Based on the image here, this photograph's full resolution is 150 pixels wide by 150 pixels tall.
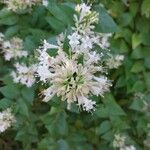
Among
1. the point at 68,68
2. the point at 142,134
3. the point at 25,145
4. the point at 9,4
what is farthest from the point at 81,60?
the point at 142,134

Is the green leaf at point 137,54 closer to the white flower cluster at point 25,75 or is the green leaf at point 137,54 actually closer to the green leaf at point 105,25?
the white flower cluster at point 25,75

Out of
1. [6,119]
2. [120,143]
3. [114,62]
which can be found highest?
[114,62]

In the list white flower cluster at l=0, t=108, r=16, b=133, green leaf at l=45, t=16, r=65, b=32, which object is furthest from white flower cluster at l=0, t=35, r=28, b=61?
green leaf at l=45, t=16, r=65, b=32

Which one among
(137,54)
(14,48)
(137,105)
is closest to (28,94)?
(14,48)

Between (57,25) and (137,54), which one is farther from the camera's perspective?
(137,54)

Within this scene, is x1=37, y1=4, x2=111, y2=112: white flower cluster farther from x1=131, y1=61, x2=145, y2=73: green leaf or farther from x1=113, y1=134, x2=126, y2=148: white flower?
x1=131, y1=61, x2=145, y2=73: green leaf

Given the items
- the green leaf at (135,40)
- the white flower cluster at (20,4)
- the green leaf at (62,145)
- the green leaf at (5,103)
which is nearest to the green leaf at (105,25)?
the white flower cluster at (20,4)

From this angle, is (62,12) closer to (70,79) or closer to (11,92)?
(70,79)
